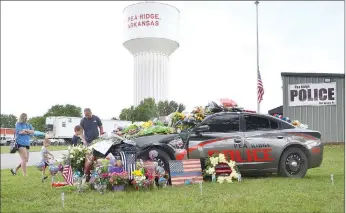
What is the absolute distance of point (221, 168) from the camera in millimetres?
9586

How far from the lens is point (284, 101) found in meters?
27.6

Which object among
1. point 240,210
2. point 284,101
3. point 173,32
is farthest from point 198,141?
point 173,32

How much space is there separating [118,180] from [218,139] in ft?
9.07

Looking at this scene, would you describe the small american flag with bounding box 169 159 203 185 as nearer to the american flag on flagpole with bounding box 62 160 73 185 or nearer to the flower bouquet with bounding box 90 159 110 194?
the flower bouquet with bounding box 90 159 110 194

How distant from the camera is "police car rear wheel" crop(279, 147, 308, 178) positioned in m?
10.1

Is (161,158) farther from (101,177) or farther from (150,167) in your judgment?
(101,177)

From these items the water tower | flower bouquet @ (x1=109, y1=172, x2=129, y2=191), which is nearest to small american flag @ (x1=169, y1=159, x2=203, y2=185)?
flower bouquet @ (x1=109, y1=172, x2=129, y2=191)

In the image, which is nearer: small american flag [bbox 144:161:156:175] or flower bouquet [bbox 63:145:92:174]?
small american flag [bbox 144:161:156:175]

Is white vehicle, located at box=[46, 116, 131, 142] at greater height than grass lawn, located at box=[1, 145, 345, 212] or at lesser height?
greater

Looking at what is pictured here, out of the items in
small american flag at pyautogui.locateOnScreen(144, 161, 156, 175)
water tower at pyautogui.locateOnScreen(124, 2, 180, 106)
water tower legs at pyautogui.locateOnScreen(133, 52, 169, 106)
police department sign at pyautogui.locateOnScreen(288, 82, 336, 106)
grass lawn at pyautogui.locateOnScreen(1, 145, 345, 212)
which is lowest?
grass lawn at pyautogui.locateOnScreen(1, 145, 345, 212)

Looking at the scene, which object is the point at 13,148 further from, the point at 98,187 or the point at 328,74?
the point at 328,74

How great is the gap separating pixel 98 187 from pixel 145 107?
66.9 meters

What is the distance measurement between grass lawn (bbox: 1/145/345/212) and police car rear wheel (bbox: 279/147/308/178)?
0.89 meters

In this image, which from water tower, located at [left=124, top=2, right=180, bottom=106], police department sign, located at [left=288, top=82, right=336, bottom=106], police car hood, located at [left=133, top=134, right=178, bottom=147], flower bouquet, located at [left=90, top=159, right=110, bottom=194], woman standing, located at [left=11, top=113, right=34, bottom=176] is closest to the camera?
flower bouquet, located at [left=90, top=159, right=110, bottom=194]
